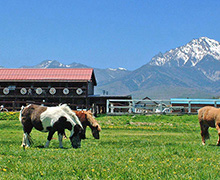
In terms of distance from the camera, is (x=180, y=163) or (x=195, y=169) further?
(x=180, y=163)

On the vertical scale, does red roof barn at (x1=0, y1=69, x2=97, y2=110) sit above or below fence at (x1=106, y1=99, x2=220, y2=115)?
above

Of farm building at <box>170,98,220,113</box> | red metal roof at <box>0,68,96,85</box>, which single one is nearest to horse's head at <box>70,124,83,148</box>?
farm building at <box>170,98,220,113</box>

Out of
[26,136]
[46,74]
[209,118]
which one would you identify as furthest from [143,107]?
[26,136]

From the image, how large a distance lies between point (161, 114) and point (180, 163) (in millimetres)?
28370

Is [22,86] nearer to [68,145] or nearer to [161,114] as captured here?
[161,114]

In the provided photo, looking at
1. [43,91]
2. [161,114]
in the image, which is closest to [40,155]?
[161,114]

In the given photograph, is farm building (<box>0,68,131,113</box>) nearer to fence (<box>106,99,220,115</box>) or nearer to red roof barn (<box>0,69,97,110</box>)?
red roof barn (<box>0,69,97,110</box>)

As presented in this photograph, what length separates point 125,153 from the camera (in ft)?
38.6

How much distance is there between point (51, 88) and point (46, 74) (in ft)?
15.3

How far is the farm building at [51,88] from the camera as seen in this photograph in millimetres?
55938

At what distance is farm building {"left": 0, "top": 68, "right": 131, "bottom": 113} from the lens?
5594cm

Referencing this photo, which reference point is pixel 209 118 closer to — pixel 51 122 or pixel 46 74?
pixel 51 122

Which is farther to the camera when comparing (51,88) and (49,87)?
(49,87)

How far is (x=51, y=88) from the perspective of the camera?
56.0 metres
